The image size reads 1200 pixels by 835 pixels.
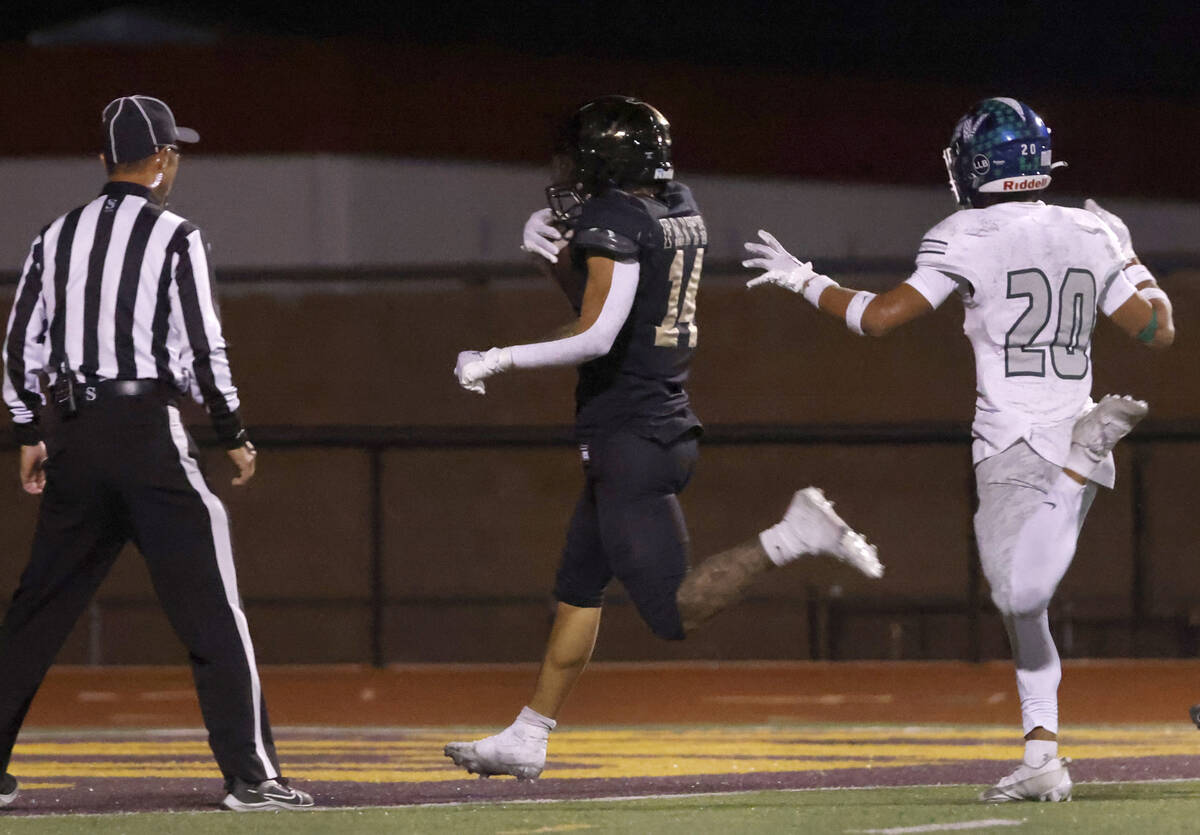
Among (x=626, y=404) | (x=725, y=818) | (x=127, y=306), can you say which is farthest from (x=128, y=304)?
(x=725, y=818)

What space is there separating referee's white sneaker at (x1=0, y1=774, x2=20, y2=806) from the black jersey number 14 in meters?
2.13

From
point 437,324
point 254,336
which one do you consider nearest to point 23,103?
point 254,336

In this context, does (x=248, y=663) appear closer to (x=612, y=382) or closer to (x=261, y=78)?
(x=612, y=382)

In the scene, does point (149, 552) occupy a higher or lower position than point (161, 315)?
lower

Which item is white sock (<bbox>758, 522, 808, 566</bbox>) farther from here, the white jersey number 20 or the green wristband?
the green wristband

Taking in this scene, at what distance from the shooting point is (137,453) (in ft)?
17.6

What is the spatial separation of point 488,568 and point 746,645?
1885mm

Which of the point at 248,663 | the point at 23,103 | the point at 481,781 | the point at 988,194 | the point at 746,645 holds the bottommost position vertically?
the point at 746,645

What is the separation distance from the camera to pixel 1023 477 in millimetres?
5305

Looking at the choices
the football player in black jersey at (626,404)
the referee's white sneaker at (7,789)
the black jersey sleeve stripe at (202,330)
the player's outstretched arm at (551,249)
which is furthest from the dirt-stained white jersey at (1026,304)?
the referee's white sneaker at (7,789)

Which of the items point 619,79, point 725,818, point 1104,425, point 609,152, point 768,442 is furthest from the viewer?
point 619,79

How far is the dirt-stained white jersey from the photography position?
531 centimetres

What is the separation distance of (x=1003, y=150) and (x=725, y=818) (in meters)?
1.89

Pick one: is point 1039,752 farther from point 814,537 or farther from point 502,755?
point 502,755
